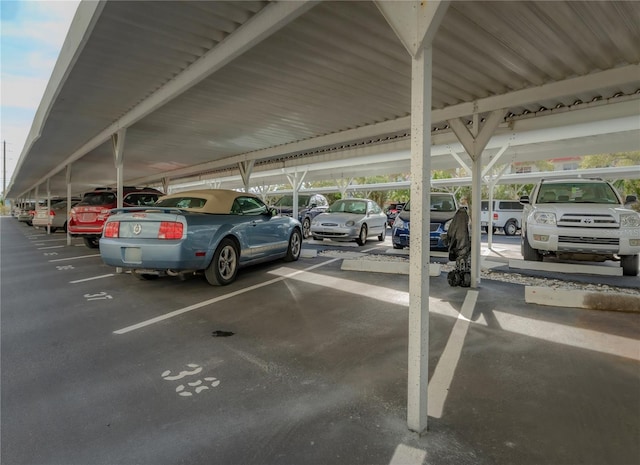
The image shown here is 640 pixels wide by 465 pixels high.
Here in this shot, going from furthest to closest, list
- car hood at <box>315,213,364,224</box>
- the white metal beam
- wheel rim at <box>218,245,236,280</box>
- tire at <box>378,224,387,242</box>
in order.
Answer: tire at <box>378,224,387,242</box>
car hood at <box>315,213,364,224</box>
wheel rim at <box>218,245,236,280</box>
the white metal beam

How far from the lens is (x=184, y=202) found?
6844 mm

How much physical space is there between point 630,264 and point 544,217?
178 cm

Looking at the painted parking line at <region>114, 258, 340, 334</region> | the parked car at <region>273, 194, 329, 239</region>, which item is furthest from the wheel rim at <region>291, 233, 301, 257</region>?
the parked car at <region>273, 194, 329, 239</region>

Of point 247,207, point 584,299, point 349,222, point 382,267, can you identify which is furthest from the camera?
point 349,222

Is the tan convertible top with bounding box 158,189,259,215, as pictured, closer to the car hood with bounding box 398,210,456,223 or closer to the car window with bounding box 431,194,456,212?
the car hood with bounding box 398,210,456,223

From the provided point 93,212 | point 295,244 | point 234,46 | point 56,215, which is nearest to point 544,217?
point 295,244

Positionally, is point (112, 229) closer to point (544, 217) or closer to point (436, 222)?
point (436, 222)

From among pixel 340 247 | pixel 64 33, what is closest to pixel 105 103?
pixel 64 33

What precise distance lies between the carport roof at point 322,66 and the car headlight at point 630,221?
1.91 m

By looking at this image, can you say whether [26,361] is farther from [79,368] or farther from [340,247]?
[340,247]

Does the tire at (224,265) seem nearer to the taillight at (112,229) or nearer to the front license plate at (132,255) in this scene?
the front license plate at (132,255)

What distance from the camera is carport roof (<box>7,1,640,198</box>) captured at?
358cm

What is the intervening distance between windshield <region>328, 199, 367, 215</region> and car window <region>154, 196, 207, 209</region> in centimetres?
638

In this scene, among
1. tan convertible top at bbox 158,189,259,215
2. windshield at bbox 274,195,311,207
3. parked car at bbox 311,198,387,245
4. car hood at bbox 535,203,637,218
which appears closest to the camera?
tan convertible top at bbox 158,189,259,215
